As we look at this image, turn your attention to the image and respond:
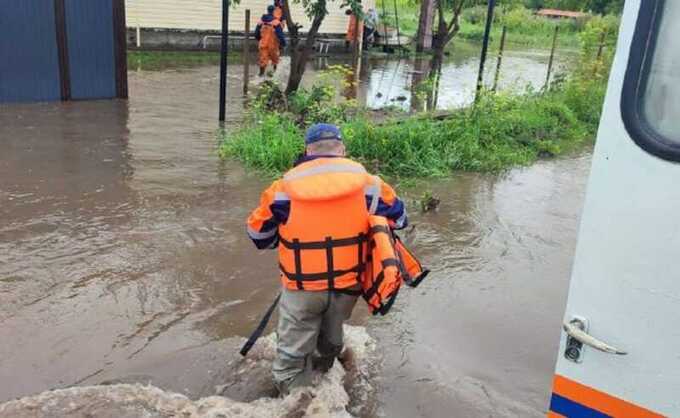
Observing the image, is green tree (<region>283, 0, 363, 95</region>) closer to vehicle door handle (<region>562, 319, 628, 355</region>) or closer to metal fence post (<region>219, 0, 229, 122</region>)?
metal fence post (<region>219, 0, 229, 122</region>)

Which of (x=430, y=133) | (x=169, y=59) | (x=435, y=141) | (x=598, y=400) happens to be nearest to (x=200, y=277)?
(x=598, y=400)

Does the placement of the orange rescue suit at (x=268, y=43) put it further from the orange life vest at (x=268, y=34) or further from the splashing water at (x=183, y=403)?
the splashing water at (x=183, y=403)

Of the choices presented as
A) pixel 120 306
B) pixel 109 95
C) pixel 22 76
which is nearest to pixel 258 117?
pixel 109 95

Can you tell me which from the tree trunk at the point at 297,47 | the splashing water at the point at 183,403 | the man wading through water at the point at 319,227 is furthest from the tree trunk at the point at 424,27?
the man wading through water at the point at 319,227

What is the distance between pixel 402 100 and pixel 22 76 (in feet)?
23.6

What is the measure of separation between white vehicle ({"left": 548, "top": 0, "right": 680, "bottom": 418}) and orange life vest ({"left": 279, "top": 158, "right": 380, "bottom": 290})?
1.51 metres

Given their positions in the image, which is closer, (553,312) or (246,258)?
(553,312)

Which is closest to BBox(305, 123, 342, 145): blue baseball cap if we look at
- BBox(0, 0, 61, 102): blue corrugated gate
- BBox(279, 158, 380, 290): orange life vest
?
BBox(279, 158, 380, 290): orange life vest

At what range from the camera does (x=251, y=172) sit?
25.8ft

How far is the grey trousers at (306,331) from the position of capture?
11.0 feet

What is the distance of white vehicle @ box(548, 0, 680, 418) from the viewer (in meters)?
1.63

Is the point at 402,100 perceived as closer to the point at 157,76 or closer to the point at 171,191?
the point at 157,76

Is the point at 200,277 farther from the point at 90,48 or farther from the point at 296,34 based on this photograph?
the point at 90,48

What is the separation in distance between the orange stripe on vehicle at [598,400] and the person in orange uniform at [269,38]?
13.2 meters
